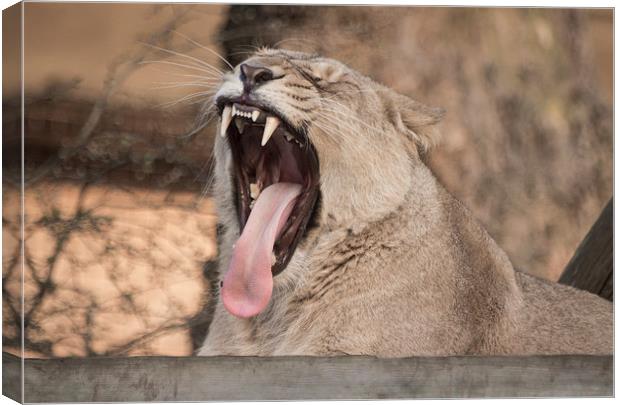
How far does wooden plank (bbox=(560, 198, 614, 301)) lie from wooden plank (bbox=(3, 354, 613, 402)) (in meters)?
0.71

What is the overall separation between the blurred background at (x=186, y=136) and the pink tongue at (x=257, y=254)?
23.3 inches

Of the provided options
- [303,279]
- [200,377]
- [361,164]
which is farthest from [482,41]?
[200,377]

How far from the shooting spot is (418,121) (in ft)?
25.0

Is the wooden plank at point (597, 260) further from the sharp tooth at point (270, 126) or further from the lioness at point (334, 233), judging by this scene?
the sharp tooth at point (270, 126)

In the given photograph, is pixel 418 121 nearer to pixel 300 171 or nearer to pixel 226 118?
pixel 300 171

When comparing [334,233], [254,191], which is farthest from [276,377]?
[254,191]

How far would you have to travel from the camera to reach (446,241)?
24.6 ft

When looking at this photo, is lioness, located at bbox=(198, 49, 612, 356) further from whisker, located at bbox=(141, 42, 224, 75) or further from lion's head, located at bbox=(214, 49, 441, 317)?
whisker, located at bbox=(141, 42, 224, 75)

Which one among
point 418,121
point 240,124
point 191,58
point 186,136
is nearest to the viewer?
point 240,124

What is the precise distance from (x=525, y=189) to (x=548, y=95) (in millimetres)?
569

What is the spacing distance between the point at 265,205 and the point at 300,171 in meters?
0.26

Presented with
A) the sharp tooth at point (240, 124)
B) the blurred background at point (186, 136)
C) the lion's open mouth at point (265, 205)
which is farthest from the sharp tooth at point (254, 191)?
the blurred background at point (186, 136)

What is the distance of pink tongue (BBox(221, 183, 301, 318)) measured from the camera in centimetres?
722

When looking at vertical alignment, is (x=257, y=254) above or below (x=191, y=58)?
below
